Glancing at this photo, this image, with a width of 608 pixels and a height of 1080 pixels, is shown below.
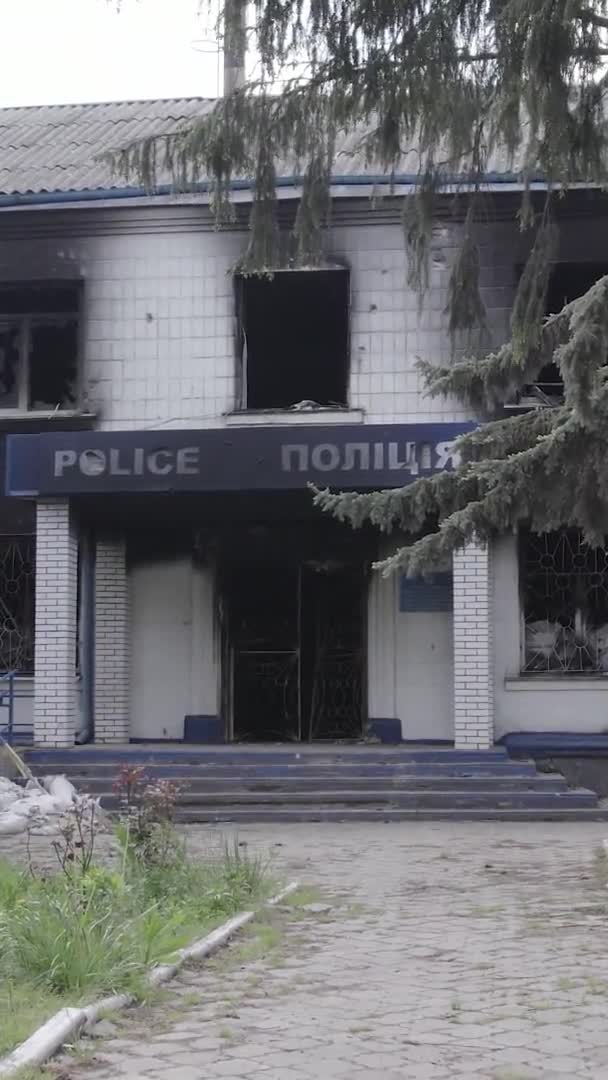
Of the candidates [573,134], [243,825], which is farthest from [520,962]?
[243,825]

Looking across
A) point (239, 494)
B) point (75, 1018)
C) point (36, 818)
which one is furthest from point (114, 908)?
point (239, 494)

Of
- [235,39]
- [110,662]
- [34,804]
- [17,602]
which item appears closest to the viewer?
[235,39]

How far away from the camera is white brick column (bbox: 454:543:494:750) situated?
47.9 ft

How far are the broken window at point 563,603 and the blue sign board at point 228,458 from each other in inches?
75.6

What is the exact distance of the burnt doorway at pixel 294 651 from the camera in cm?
1631

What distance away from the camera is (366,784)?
45.6ft

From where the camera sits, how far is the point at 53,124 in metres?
20.4

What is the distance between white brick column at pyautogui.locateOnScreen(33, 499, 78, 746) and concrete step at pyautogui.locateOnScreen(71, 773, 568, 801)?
126 cm

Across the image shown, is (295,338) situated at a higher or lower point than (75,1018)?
higher

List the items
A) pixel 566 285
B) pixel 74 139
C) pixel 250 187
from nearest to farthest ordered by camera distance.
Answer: pixel 250 187 → pixel 566 285 → pixel 74 139

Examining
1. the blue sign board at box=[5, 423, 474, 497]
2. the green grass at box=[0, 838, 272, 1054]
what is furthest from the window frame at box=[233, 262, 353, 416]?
the green grass at box=[0, 838, 272, 1054]

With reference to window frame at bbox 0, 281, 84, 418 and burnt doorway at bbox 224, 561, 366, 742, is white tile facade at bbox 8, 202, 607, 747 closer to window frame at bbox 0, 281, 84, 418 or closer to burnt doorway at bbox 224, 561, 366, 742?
window frame at bbox 0, 281, 84, 418

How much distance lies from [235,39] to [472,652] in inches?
295

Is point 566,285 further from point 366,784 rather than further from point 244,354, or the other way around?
point 366,784
